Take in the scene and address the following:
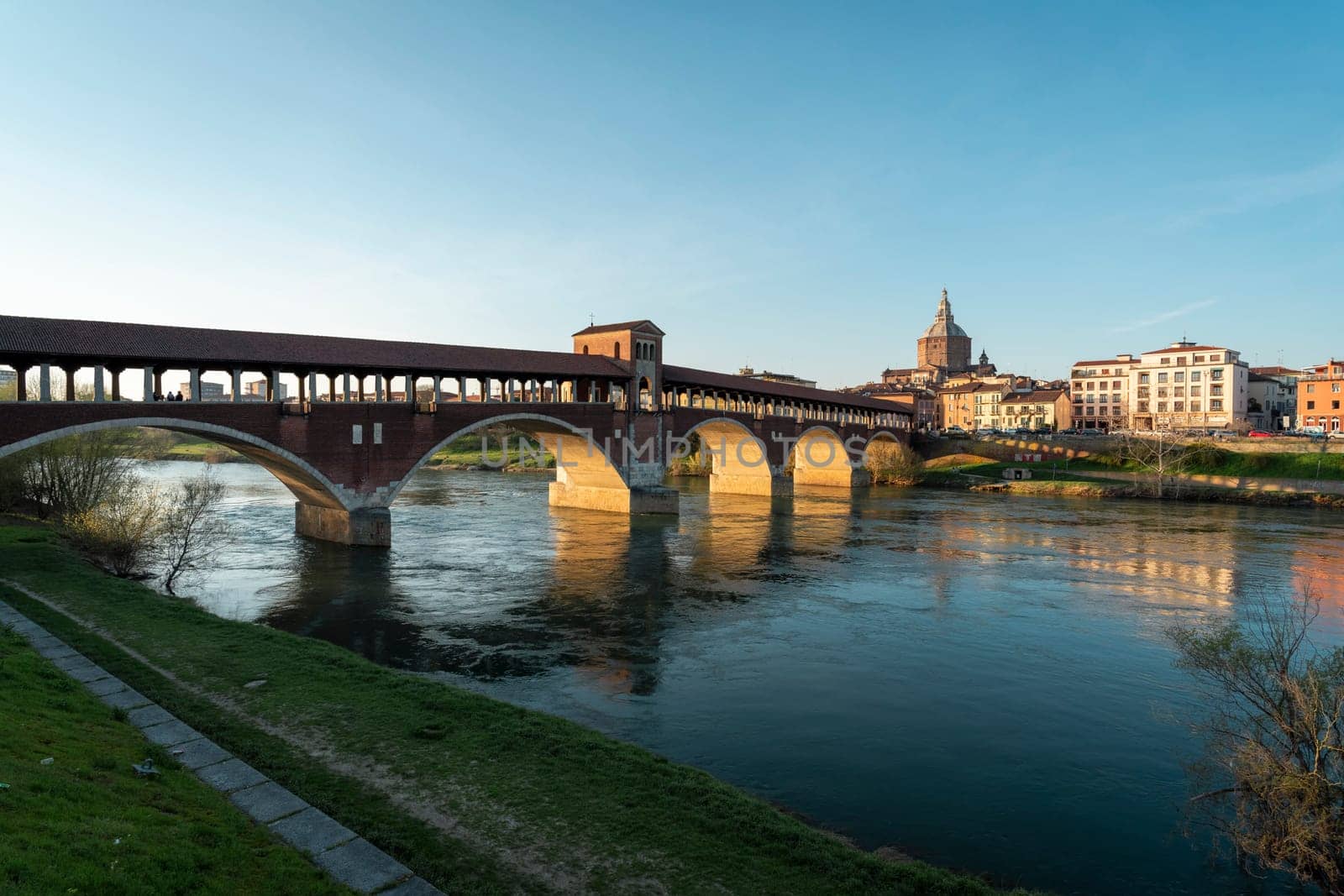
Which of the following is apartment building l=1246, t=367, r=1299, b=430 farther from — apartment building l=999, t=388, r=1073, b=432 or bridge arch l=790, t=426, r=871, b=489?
A: bridge arch l=790, t=426, r=871, b=489

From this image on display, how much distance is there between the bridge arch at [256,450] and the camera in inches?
999

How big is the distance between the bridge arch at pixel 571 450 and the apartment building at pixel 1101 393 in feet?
238

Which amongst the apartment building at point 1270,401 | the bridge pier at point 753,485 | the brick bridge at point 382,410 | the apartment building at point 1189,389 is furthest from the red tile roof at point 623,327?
the apartment building at point 1270,401

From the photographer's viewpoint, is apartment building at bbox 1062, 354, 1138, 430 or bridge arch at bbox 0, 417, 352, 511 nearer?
bridge arch at bbox 0, 417, 352, 511

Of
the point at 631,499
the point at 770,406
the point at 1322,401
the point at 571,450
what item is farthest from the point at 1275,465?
the point at 571,450

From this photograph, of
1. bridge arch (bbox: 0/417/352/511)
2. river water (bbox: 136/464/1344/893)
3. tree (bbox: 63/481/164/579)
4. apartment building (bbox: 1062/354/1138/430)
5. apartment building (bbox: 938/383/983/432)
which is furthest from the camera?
apartment building (bbox: 938/383/983/432)

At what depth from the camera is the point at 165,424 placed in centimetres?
2725

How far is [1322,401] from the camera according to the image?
78250 mm

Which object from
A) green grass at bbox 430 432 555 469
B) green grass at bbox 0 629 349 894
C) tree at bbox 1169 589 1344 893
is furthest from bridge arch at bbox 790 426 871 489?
green grass at bbox 0 629 349 894

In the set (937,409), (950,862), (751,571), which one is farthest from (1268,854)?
(937,409)

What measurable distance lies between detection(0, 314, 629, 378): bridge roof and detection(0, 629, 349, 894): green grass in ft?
64.4

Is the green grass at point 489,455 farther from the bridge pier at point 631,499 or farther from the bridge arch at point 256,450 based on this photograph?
the bridge arch at point 256,450

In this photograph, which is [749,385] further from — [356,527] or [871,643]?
[871,643]

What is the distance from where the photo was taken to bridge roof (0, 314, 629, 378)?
24.6 m
